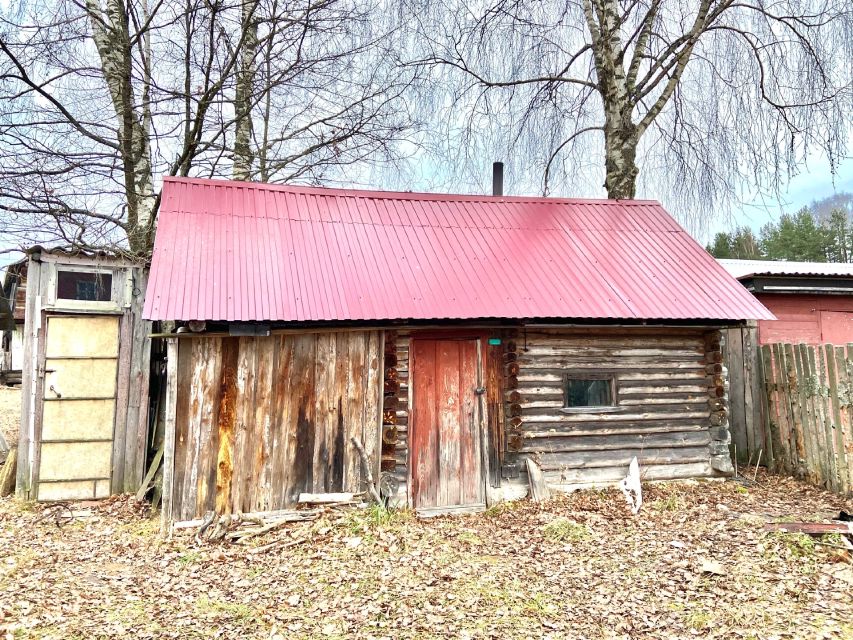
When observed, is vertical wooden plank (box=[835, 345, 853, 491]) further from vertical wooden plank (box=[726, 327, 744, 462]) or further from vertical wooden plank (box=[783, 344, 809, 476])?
vertical wooden plank (box=[726, 327, 744, 462])

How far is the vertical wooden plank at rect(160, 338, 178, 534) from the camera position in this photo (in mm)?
6547

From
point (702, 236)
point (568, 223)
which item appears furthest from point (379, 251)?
point (702, 236)

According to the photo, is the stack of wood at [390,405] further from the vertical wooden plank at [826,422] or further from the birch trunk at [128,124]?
the vertical wooden plank at [826,422]

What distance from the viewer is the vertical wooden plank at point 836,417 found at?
7.58m

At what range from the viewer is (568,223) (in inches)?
403

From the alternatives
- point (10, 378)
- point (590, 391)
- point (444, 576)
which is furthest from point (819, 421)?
Answer: point (10, 378)

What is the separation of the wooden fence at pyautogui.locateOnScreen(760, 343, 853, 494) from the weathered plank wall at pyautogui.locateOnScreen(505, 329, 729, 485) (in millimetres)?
1070

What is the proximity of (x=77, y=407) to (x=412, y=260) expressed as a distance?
5269 millimetres

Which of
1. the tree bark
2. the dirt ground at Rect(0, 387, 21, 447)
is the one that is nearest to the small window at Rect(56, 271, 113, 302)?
the dirt ground at Rect(0, 387, 21, 447)

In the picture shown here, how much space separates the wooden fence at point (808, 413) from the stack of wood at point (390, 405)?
20.2 ft

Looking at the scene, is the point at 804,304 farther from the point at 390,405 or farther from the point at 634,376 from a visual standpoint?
the point at 390,405

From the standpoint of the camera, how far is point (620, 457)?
837 centimetres

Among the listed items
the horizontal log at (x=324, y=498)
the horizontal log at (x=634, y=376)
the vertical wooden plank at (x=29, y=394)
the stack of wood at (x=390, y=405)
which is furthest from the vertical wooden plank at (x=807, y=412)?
the vertical wooden plank at (x=29, y=394)

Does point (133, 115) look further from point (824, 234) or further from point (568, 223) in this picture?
point (824, 234)
